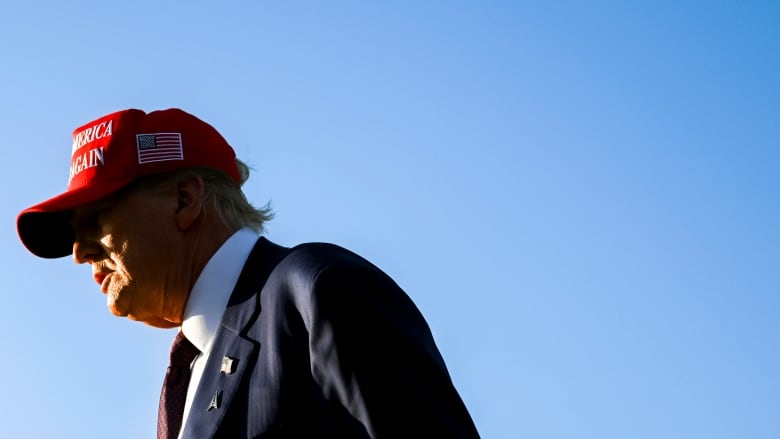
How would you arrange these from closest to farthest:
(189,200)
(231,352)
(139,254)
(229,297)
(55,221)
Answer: (231,352)
(229,297)
(139,254)
(189,200)
(55,221)

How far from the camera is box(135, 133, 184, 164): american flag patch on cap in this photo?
17.0 feet

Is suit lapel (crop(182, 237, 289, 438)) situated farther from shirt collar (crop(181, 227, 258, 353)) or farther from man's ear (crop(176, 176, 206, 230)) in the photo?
man's ear (crop(176, 176, 206, 230))

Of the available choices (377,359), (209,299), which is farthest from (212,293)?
(377,359)

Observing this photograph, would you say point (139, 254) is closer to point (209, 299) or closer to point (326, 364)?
point (209, 299)

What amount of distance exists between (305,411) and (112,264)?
4.37ft

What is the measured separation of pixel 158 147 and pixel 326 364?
60.6 inches

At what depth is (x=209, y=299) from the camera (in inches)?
194

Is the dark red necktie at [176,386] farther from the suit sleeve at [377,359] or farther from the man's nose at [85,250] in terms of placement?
the suit sleeve at [377,359]

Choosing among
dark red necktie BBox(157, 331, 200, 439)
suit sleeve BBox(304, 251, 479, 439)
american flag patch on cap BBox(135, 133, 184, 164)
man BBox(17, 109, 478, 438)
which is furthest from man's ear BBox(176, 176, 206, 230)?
suit sleeve BBox(304, 251, 479, 439)

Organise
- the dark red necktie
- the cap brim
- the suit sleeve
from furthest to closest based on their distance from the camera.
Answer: the cap brim, the dark red necktie, the suit sleeve

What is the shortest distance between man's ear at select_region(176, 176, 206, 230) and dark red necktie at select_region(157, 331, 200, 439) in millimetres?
452

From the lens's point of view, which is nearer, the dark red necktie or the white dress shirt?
the white dress shirt

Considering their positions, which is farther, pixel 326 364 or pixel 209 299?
pixel 209 299

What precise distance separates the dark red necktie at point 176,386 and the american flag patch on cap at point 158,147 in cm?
72
